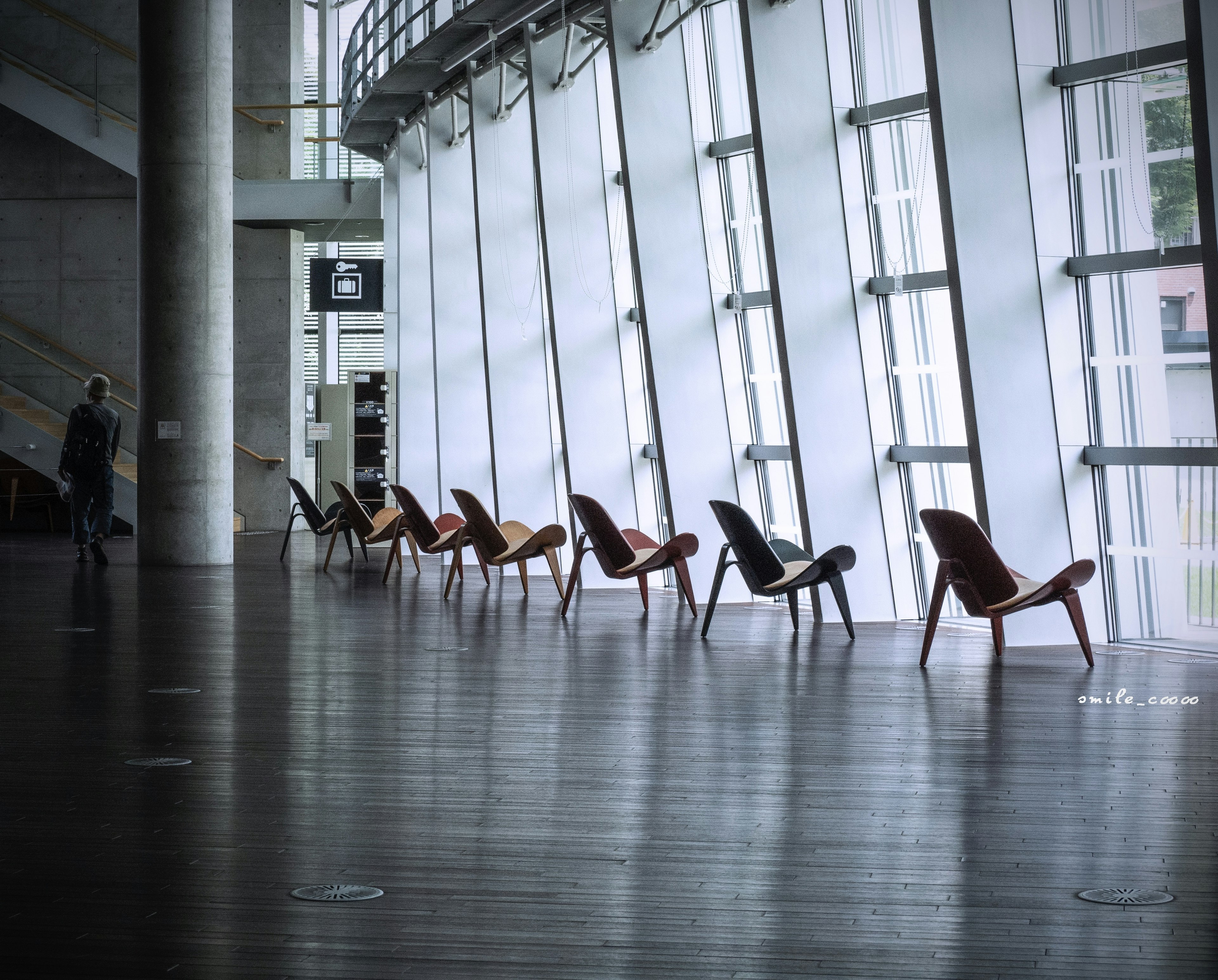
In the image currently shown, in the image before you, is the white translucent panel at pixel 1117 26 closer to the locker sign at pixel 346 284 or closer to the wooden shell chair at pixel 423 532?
the wooden shell chair at pixel 423 532

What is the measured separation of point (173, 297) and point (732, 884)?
37.3 ft

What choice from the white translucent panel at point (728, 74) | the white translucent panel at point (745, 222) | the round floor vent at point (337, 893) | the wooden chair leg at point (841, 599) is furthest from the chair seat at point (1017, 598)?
the white translucent panel at point (728, 74)

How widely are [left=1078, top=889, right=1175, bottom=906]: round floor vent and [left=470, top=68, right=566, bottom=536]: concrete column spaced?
11.1 metres

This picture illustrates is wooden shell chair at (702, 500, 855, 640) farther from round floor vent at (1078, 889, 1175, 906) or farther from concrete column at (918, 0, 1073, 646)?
round floor vent at (1078, 889, 1175, 906)

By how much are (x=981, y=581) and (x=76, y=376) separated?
16.0 m

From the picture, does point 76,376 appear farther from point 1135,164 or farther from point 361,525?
point 1135,164

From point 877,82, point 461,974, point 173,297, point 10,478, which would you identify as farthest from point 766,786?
point 10,478

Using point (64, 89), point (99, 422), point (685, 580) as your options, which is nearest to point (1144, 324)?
point (685, 580)

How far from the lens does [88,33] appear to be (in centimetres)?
2009

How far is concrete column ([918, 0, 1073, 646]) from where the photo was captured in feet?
24.0

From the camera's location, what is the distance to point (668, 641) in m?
7.87

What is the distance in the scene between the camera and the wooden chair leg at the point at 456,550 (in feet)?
34.5

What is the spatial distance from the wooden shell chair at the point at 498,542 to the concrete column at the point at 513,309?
9.60 feet

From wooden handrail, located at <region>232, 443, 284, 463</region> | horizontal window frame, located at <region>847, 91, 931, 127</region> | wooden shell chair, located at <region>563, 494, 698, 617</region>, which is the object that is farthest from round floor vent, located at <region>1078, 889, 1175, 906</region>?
wooden handrail, located at <region>232, 443, 284, 463</region>
